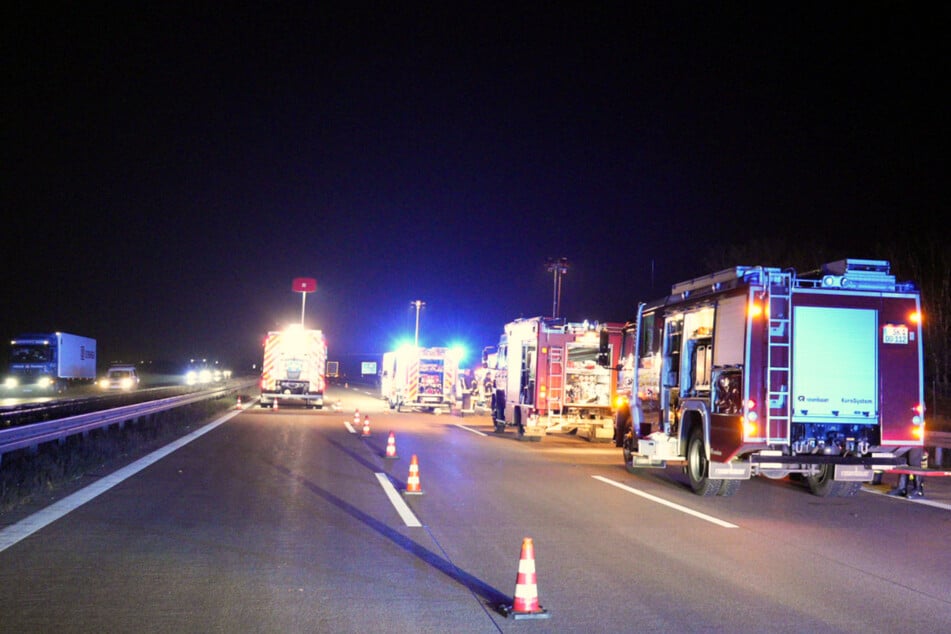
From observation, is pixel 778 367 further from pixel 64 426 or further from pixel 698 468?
pixel 64 426

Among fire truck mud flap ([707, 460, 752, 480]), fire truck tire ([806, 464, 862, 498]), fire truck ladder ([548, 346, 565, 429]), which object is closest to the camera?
fire truck mud flap ([707, 460, 752, 480])

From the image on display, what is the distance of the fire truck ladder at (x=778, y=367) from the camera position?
42.7ft

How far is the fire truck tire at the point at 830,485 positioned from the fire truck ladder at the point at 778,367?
1726mm

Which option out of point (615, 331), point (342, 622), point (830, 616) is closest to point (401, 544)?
point (342, 622)

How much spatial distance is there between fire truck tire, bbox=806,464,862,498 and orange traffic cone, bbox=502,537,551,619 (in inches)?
340

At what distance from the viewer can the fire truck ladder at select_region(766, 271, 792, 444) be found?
1302 cm

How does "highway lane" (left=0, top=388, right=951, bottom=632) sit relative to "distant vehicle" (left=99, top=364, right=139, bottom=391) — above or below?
below

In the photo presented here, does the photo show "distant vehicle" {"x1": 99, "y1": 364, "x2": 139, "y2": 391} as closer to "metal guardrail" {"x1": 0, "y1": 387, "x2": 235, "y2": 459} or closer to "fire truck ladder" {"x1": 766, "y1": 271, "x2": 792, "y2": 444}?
"metal guardrail" {"x1": 0, "y1": 387, "x2": 235, "y2": 459}

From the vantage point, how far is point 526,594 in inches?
274

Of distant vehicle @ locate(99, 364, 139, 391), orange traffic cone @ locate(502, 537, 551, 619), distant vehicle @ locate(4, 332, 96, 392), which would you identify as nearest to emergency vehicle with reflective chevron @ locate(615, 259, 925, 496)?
orange traffic cone @ locate(502, 537, 551, 619)

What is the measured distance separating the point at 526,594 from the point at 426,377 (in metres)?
34.6

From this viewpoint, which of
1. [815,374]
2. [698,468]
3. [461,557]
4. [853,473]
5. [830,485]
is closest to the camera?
[461,557]

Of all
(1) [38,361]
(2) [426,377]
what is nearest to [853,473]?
(2) [426,377]

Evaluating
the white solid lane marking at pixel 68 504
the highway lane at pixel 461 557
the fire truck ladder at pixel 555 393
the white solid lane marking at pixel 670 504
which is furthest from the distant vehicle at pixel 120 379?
the white solid lane marking at pixel 670 504
